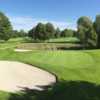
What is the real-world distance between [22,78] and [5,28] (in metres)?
82.1

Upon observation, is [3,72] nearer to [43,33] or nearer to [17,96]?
[17,96]

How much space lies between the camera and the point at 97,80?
23.1 m

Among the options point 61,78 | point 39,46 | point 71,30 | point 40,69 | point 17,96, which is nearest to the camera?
point 17,96

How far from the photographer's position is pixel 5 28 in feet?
332

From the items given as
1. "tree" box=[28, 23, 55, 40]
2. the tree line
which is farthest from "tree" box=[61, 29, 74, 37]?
"tree" box=[28, 23, 55, 40]

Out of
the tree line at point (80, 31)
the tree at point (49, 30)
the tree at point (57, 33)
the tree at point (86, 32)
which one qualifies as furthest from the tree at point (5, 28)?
the tree at point (57, 33)

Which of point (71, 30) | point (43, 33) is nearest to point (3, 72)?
point (43, 33)

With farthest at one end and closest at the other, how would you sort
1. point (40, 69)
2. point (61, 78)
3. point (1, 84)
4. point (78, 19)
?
point (78, 19) → point (40, 69) → point (61, 78) → point (1, 84)

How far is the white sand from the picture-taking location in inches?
719

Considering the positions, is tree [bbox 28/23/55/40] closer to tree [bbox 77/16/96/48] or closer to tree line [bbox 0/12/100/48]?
tree line [bbox 0/12/100/48]

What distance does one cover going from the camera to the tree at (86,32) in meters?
74.8

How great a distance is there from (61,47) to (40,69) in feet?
154

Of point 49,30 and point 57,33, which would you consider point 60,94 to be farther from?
point 57,33

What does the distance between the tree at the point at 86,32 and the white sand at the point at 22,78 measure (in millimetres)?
50653
